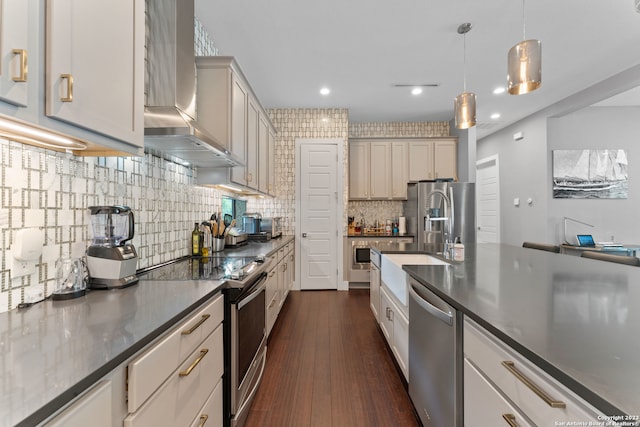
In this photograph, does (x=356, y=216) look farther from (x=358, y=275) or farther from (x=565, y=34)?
(x=565, y=34)

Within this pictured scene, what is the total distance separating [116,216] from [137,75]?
0.67 m

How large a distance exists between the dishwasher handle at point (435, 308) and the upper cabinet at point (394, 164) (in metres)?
3.65

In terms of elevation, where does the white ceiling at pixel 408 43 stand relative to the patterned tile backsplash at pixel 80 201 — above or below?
above

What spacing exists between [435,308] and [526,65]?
66.6 inches

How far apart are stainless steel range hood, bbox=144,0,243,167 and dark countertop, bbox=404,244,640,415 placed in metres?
1.57

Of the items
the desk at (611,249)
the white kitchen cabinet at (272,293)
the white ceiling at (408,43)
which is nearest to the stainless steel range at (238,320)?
the white kitchen cabinet at (272,293)

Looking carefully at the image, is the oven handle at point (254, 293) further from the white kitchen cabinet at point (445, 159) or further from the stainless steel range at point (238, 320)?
the white kitchen cabinet at point (445, 159)

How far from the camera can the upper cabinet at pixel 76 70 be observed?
0.72m

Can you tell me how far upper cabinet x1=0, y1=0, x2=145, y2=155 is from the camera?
0.72 m

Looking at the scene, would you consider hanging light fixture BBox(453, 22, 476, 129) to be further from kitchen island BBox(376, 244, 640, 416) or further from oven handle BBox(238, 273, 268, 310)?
oven handle BBox(238, 273, 268, 310)

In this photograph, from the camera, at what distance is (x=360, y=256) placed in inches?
184

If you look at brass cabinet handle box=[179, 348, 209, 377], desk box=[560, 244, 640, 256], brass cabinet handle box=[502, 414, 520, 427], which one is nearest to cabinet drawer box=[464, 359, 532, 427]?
brass cabinet handle box=[502, 414, 520, 427]

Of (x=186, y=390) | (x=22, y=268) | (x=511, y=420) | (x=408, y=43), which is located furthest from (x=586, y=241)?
(x=22, y=268)

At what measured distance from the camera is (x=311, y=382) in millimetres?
2096
